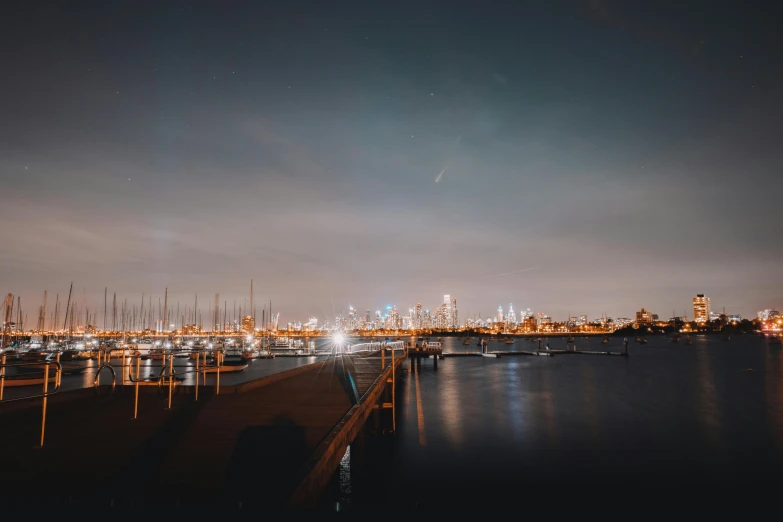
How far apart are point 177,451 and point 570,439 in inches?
863

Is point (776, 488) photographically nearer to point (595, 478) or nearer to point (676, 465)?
point (676, 465)

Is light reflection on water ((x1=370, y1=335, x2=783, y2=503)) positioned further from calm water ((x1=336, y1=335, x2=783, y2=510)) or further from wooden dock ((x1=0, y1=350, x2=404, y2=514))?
wooden dock ((x1=0, y1=350, x2=404, y2=514))

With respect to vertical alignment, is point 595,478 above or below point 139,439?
below

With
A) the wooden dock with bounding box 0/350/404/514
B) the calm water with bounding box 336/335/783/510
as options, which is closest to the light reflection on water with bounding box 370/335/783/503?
the calm water with bounding box 336/335/783/510

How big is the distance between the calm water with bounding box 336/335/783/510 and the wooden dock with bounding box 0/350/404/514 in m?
5.16

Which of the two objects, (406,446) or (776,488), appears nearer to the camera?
(776,488)

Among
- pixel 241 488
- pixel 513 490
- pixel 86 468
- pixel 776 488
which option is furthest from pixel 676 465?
pixel 86 468

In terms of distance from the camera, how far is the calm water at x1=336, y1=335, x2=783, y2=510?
17750mm

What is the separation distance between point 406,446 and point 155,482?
16498mm

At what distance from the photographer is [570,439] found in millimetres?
24672

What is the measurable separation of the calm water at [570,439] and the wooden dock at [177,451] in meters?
5.16

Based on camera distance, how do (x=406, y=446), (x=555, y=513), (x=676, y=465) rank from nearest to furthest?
1. (x=555, y=513)
2. (x=676, y=465)
3. (x=406, y=446)

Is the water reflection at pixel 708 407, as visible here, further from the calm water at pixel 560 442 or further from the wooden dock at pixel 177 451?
the wooden dock at pixel 177 451

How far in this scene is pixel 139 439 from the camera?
9242mm
